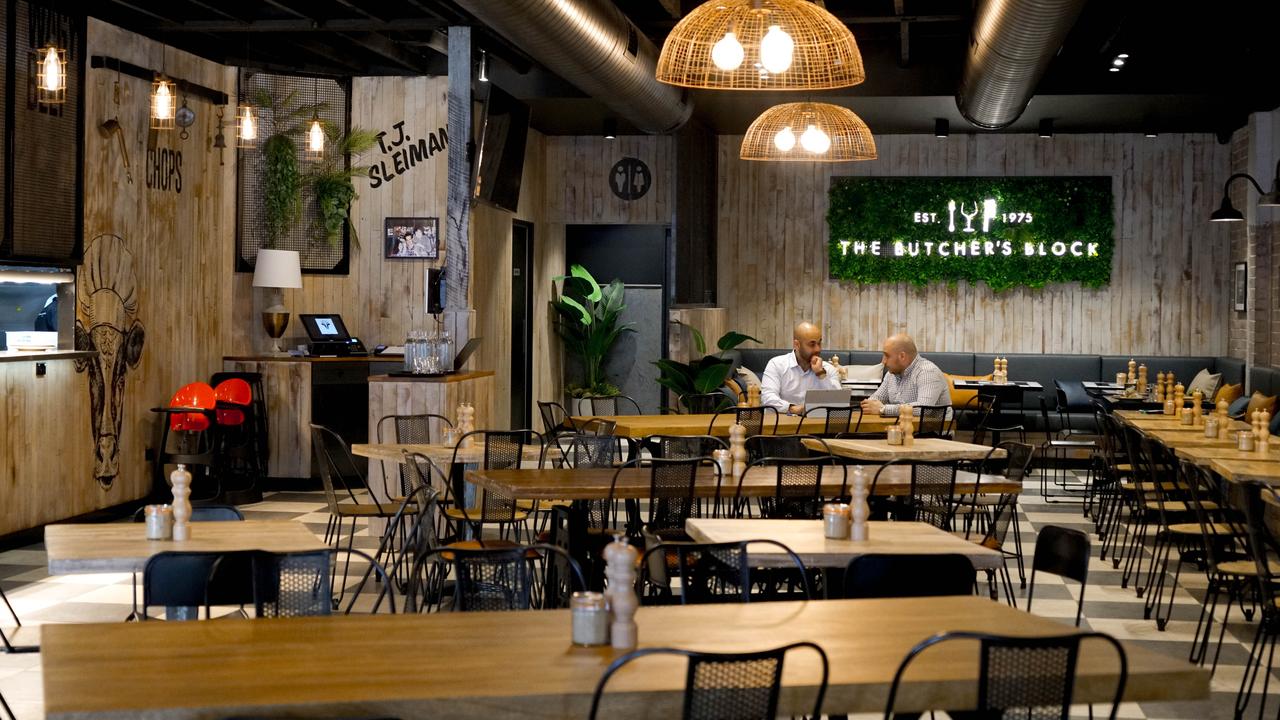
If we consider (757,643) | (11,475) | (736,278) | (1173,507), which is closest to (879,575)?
(757,643)

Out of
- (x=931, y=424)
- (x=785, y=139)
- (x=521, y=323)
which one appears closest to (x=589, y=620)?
(x=931, y=424)

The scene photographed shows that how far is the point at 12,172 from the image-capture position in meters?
8.77

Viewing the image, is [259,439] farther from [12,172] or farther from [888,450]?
[888,450]

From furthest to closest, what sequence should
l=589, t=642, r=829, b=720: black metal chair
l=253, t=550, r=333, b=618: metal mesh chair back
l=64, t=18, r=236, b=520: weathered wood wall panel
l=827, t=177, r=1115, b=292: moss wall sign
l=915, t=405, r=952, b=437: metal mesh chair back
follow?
1. l=827, t=177, r=1115, b=292: moss wall sign
2. l=64, t=18, r=236, b=520: weathered wood wall panel
3. l=915, t=405, r=952, b=437: metal mesh chair back
4. l=253, t=550, r=333, b=618: metal mesh chair back
5. l=589, t=642, r=829, b=720: black metal chair

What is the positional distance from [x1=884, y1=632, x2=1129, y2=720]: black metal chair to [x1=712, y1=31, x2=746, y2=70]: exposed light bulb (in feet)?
11.2

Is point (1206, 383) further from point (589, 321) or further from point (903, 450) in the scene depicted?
point (903, 450)

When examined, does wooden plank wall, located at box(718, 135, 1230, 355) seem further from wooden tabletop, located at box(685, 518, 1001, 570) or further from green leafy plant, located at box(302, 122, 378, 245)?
wooden tabletop, located at box(685, 518, 1001, 570)

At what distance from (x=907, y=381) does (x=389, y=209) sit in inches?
195

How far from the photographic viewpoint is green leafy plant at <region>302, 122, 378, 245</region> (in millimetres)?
12156

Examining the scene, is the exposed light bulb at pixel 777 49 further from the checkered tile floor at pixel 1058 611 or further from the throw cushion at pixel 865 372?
the throw cushion at pixel 865 372

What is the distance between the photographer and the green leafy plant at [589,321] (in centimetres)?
1545

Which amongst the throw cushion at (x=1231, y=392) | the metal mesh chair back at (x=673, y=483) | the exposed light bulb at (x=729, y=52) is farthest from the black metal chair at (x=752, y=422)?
the throw cushion at (x=1231, y=392)

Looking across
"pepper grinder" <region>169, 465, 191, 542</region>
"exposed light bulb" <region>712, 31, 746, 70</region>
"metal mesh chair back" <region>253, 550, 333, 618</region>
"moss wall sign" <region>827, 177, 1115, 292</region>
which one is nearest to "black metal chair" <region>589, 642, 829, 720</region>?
"metal mesh chair back" <region>253, 550, 333, 618</region>

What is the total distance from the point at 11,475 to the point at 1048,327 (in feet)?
35.4
